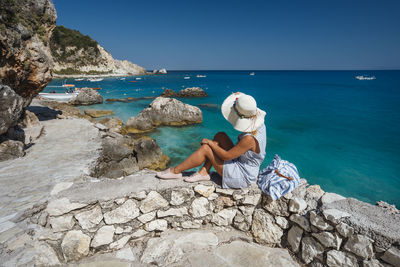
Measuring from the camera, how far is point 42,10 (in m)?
10.0

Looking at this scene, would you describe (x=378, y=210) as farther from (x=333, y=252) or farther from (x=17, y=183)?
(x=17, y=183)

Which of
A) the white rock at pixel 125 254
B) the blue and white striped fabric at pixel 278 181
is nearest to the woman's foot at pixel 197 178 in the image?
the blue and white striped fabric at pixel 278 181

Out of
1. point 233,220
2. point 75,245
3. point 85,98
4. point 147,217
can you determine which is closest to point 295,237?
point 233,220

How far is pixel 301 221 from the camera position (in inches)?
113

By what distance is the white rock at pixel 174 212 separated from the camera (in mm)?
3229

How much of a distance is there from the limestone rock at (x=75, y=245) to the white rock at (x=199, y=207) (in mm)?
1587

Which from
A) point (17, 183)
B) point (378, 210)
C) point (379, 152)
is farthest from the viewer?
point (379, 152)

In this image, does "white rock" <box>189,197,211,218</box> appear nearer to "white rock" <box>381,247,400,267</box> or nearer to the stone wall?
the stone wall

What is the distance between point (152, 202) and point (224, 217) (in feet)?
4.06

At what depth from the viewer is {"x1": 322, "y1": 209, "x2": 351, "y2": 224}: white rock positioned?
2506 mm

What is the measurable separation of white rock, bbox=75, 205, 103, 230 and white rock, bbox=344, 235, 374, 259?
3.36 m

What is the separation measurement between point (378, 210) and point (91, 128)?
457 inches

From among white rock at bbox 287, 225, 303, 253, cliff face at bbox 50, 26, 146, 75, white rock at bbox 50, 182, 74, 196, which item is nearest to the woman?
white rock at bbox 287, 225, 303, 253

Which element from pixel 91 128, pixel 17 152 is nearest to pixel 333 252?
pixel 17 152
